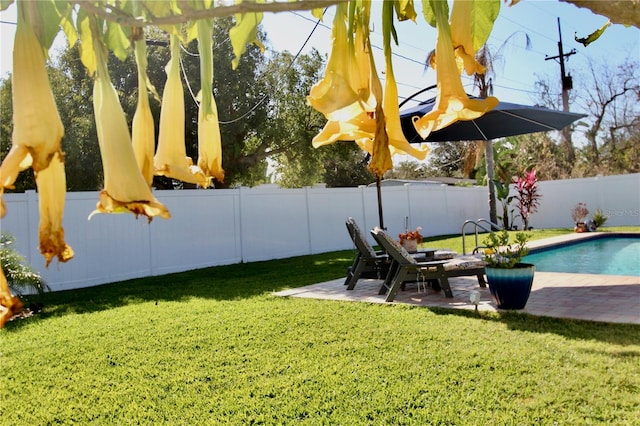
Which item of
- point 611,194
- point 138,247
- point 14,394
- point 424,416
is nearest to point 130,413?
point 14,394

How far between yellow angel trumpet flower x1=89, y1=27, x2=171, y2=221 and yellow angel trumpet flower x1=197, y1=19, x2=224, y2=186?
0.35 feet

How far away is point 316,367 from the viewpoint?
4062 mm

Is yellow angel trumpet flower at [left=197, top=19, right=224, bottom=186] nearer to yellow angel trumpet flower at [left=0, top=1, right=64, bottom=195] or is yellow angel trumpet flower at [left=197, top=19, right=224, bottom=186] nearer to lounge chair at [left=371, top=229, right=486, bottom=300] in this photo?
yellow angel trumpet flower at [left=0, top=1, right=64, bottom=195]

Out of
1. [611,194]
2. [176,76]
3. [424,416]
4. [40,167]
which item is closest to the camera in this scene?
[40,167]

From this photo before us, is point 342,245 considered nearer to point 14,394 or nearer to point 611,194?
point 611,194

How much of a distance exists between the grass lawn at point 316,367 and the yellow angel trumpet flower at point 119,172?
2985mm

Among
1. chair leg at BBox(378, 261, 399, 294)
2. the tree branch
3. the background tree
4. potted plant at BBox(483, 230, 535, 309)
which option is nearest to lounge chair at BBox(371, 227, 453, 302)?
chair leg at BBox(378, 261, 399, 294)

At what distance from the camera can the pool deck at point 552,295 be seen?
18.0 feet

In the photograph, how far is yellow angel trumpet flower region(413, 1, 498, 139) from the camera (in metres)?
0.46

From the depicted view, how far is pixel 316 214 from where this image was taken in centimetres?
1420

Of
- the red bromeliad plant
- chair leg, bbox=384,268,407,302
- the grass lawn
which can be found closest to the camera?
the grass lawn

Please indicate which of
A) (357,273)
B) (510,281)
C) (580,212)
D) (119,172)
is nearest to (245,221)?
(357,273)

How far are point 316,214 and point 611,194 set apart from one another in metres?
11.2

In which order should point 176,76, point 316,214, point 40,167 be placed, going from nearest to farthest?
point 40,167, point 176,76, point 316,214
